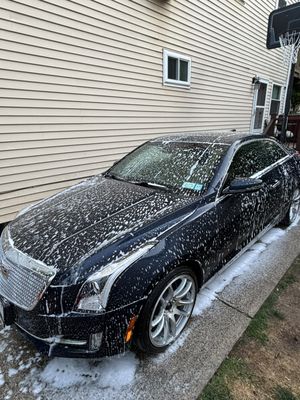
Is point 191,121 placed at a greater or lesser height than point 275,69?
lesser

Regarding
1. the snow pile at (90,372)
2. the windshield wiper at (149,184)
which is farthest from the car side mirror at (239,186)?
the snow pile at (90,372)

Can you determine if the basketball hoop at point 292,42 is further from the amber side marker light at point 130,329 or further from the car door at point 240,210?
the amber side marker light at point 130,329

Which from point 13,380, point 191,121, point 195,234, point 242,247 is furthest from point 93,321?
point 191,121

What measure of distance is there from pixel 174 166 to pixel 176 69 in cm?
433

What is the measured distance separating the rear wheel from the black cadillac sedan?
1.15 m

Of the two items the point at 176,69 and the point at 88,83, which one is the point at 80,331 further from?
A: the point at 176,69

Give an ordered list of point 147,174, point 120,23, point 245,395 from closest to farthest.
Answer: point 245,395
point 147,174
point 120,23

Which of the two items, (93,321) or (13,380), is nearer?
(93,321)

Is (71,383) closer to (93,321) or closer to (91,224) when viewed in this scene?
(93,321)

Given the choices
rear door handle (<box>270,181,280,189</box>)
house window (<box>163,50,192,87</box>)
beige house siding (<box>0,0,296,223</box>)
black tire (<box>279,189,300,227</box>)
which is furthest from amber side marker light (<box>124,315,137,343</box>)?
house window (<box>163,50,192,87</box>)

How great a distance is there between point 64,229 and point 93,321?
651 mm

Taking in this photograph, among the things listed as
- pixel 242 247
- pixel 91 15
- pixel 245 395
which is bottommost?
pixel 245 395

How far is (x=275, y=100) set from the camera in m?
11.7

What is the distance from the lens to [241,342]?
2.07 metres
